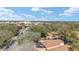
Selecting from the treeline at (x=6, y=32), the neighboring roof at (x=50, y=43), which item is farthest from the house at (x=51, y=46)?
the treeline at (x=6, y=32)

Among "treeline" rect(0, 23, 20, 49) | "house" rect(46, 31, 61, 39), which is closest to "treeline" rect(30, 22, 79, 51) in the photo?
"house" rect(46, 31, 61, 39)

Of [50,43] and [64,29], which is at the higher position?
[64,29]

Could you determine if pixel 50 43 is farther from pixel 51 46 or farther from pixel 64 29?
pixel 64 29

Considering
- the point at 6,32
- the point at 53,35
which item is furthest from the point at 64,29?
the point at 6,32

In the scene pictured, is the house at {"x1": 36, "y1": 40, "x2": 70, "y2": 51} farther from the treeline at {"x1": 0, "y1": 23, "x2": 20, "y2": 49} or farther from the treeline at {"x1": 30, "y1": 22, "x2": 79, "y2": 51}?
the treeline at {"x1": 0, "y1": 23, "x2": 20, "y2": 49}

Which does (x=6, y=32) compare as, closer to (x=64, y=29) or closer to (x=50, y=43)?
(x=50, y=43)

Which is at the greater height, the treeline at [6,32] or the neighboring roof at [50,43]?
the treeline at [6,32]

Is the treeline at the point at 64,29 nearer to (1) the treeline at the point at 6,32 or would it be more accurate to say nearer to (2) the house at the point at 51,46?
(2) the house at the point at 51,46
